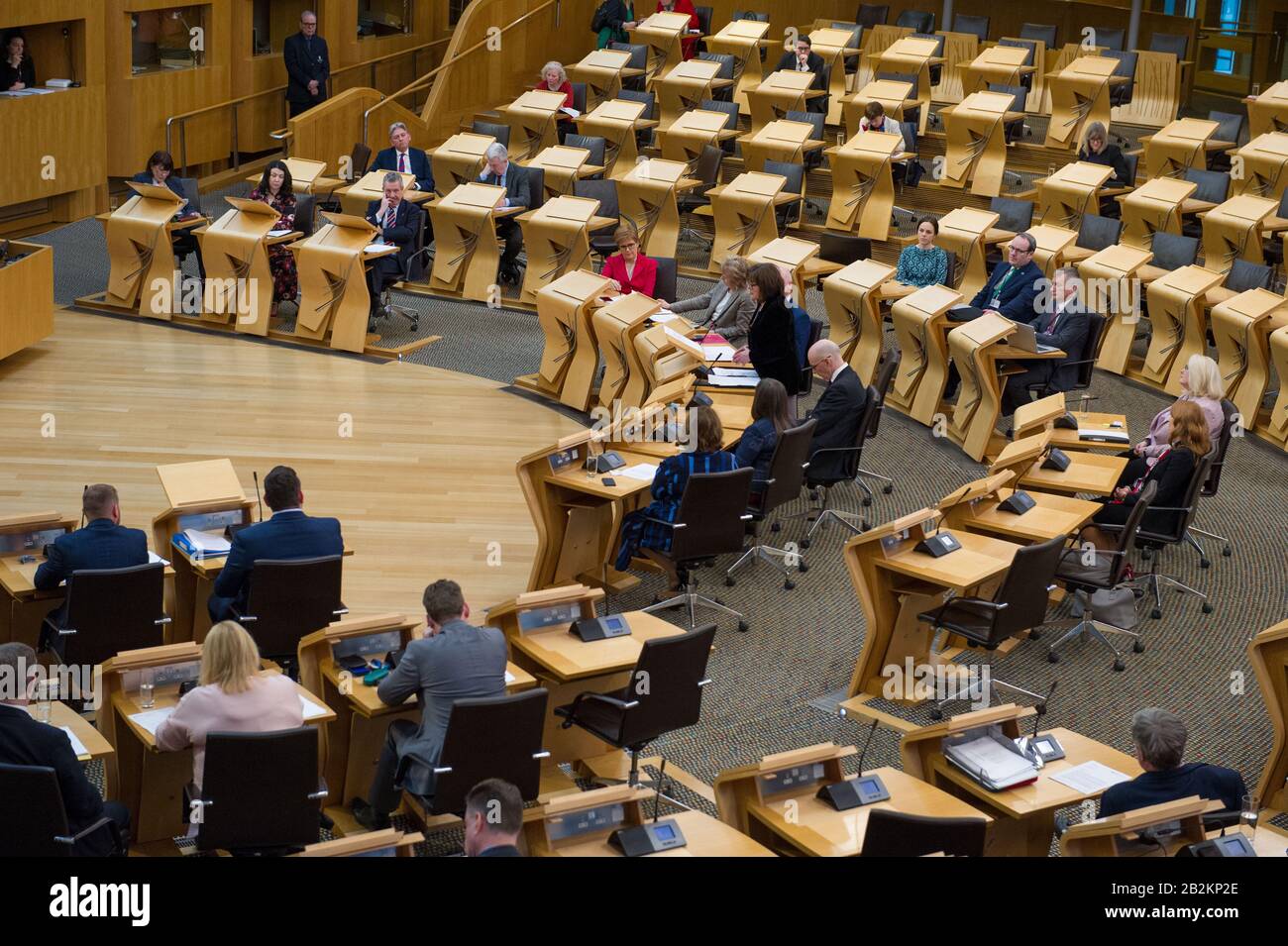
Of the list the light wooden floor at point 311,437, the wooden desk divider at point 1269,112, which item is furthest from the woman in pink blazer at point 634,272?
the wooden desk divider at point 1269,112

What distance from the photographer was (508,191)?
13.0m

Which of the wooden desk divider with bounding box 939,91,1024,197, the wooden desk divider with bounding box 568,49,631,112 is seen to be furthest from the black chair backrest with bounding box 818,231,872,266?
the wooden desk divider with bounding box 568,49,631,112

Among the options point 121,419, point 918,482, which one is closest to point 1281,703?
point 918,482

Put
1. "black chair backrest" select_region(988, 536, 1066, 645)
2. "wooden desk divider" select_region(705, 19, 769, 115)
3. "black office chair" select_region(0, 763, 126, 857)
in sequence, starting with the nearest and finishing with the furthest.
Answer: "black office chair" select_region(0, 763, 126, 857)
"black chair backrest" select_region(988, 536, 1066, 645)
"wooden desk divider" select_region(705, 19, 769, 115)

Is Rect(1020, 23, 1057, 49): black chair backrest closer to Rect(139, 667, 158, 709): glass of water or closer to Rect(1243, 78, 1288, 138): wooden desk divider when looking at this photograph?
Rect(1243, 78, 1288, 138): wooden desk divider

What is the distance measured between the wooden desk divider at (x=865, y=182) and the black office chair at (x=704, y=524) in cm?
672

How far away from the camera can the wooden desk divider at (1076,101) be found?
14797 mm

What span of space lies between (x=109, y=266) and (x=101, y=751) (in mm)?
9249

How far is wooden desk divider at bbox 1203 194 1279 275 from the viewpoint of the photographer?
11.4 meters

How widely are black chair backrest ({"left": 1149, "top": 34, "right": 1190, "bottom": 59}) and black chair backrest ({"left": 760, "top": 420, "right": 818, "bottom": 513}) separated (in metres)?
11.1

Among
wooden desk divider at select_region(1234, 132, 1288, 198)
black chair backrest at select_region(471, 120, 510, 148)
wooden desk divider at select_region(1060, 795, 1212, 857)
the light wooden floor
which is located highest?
wooden desk divider at select_region(1234, 132, 1288, 198)

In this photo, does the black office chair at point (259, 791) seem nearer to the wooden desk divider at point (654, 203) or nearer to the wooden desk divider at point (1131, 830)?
the wooden desk divider at point (1131, 830)

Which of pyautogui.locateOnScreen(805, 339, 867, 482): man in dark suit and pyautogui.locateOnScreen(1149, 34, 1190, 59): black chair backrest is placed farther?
pyautogui.locateOnScreen(1149, 34, 1190, 59): black chair backrest

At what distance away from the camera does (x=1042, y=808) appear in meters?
4.82
